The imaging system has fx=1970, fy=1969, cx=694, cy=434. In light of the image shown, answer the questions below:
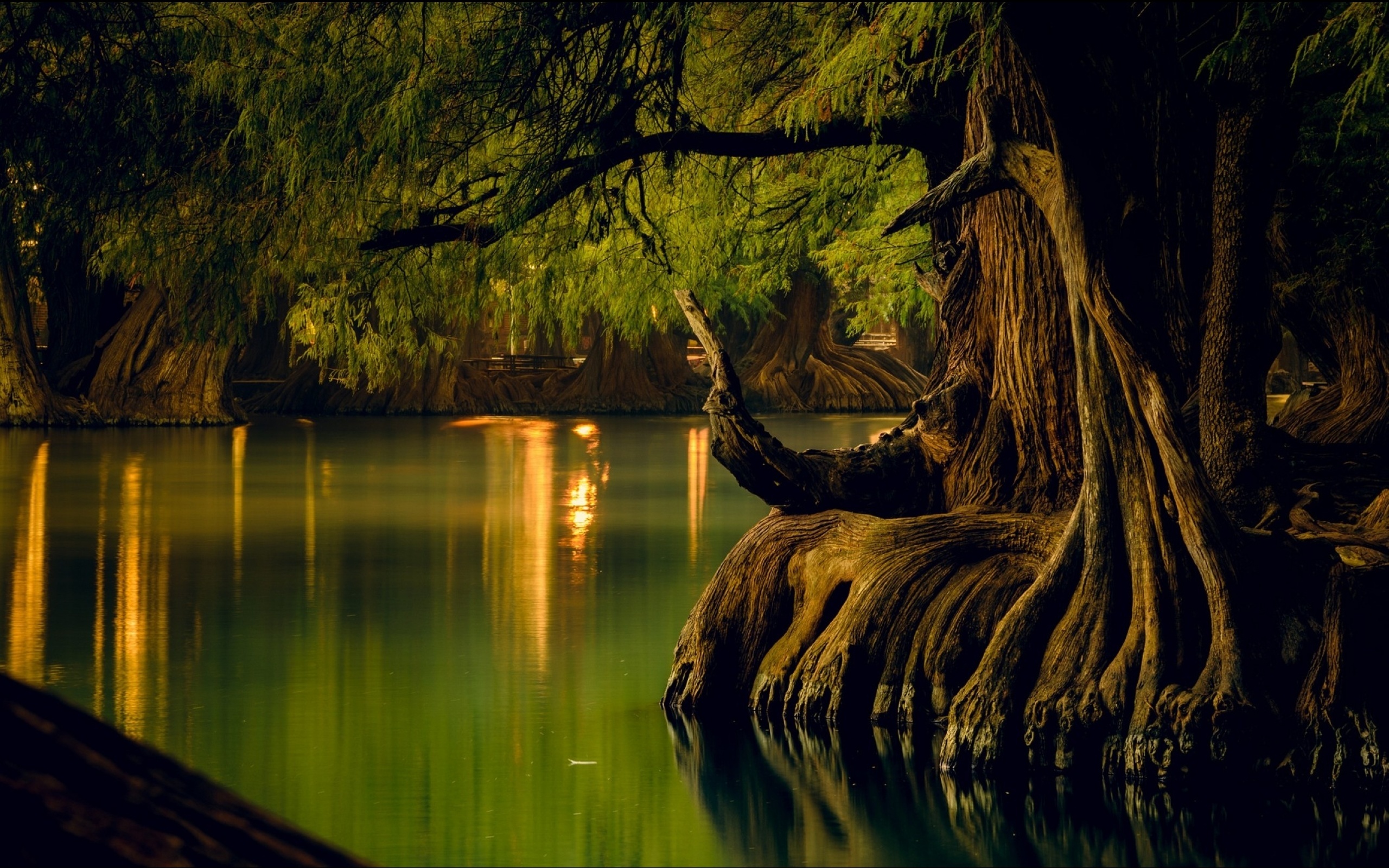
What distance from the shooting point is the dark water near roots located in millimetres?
8391

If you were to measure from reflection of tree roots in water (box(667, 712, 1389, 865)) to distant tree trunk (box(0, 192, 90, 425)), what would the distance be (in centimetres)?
3030

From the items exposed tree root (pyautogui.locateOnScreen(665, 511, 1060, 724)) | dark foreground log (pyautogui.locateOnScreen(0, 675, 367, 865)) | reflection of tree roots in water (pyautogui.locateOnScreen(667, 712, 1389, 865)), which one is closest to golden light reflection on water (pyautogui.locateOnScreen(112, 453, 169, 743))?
exposed tree root (pyautogui.locateOnScreen(665, 511, 1060, 724))

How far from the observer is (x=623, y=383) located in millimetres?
49406

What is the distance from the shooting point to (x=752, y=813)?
8906 millimetres

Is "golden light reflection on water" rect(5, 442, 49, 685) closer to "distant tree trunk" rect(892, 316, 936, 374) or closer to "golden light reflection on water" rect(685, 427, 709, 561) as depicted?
"golden light reflection on water" rect(685, 427, 709, 561)

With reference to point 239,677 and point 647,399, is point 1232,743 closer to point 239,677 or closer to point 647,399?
point 239,677

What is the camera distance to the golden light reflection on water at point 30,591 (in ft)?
41.2

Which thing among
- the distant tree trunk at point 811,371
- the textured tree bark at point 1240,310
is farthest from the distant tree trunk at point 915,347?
the textured tree bark at point 1240,310

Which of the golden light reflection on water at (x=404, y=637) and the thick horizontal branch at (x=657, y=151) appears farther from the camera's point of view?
the thick horizontal branch at (x=657, y=151)

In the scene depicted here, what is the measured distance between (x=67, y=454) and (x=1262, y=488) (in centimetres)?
2370

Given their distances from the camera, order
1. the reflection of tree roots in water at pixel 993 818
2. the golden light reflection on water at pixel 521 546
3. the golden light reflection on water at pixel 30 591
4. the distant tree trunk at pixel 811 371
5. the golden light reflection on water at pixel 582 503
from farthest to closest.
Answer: the distant tree trunk at pixel 811 371, the golden light reflection on water at pixel 582 503, the golden light reflection on water at pixel 521 546, the golden light reflection on water at pixel 30 591, the reflection of tree roots in water at pixel 993 818

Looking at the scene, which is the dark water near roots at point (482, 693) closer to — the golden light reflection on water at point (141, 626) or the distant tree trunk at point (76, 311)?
Answer: the golden light reflection on water at point (141, 626)

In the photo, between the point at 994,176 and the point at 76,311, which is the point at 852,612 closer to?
the point at 994,176

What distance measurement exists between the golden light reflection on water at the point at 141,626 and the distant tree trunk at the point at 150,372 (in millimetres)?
17548
